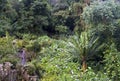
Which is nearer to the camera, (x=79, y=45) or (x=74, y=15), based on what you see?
(x=79, y=45)

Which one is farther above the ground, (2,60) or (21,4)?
(21,4)

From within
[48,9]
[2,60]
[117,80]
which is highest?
[48,9]

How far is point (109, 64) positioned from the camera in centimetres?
828

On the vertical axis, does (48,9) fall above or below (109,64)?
above

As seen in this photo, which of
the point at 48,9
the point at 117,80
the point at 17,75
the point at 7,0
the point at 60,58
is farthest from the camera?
the point at 48,9

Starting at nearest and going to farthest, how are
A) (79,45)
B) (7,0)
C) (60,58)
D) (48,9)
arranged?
1. (79,45)
2. (60,58)
3. (7,0)
4. (48,9)

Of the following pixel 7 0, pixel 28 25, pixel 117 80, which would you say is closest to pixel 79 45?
pixel 117 80

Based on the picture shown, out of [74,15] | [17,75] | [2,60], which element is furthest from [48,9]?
[17,75]

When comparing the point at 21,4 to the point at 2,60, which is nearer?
the point at 2,60

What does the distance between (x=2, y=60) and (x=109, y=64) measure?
3.30m

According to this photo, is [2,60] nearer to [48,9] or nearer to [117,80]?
[117,80]

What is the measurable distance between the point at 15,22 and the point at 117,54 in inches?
225

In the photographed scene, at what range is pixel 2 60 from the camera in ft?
27.1

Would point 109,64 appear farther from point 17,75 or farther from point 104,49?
point 17,75
